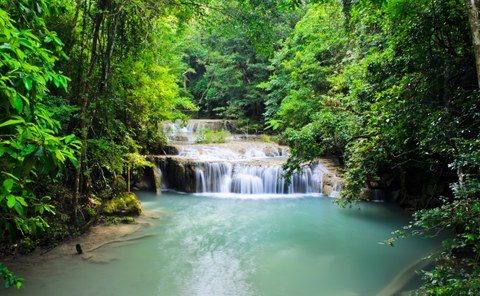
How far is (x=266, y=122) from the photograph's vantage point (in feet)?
20.2

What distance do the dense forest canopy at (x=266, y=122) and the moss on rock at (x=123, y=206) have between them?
24 cm

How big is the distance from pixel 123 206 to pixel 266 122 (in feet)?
13.2

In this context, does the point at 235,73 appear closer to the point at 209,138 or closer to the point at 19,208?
the point at 209,138

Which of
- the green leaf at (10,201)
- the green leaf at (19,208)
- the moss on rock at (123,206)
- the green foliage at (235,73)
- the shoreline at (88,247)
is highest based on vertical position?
the green foliage at (235,73)

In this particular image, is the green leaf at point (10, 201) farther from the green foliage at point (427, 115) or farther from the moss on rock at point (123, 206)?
the moss on rock at point (123, 206)

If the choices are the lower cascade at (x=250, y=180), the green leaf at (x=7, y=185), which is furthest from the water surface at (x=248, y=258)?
the green leaf at (x=7, y=185)

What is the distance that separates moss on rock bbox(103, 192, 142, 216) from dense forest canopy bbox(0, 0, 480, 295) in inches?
9.6

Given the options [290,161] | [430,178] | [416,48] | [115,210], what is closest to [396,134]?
[416,48]

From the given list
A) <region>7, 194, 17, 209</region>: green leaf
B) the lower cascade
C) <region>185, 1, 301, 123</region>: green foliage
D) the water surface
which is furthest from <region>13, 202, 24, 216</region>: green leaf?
<region>185, 1, 301, 123</region>: green foliage

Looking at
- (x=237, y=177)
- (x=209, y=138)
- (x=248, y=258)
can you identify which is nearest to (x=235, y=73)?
(x=209, y=138)

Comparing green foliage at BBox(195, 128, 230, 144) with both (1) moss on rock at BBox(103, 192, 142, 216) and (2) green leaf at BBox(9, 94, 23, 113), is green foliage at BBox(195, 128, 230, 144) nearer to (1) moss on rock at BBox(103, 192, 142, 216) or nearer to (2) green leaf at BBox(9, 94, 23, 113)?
(1) moss on rock at BBox(103, 192, 142, 216)

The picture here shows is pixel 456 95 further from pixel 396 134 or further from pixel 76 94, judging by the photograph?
pixel 76 94

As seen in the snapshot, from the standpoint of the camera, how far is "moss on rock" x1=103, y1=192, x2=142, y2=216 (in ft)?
23.2

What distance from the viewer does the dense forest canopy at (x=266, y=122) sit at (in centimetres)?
198
